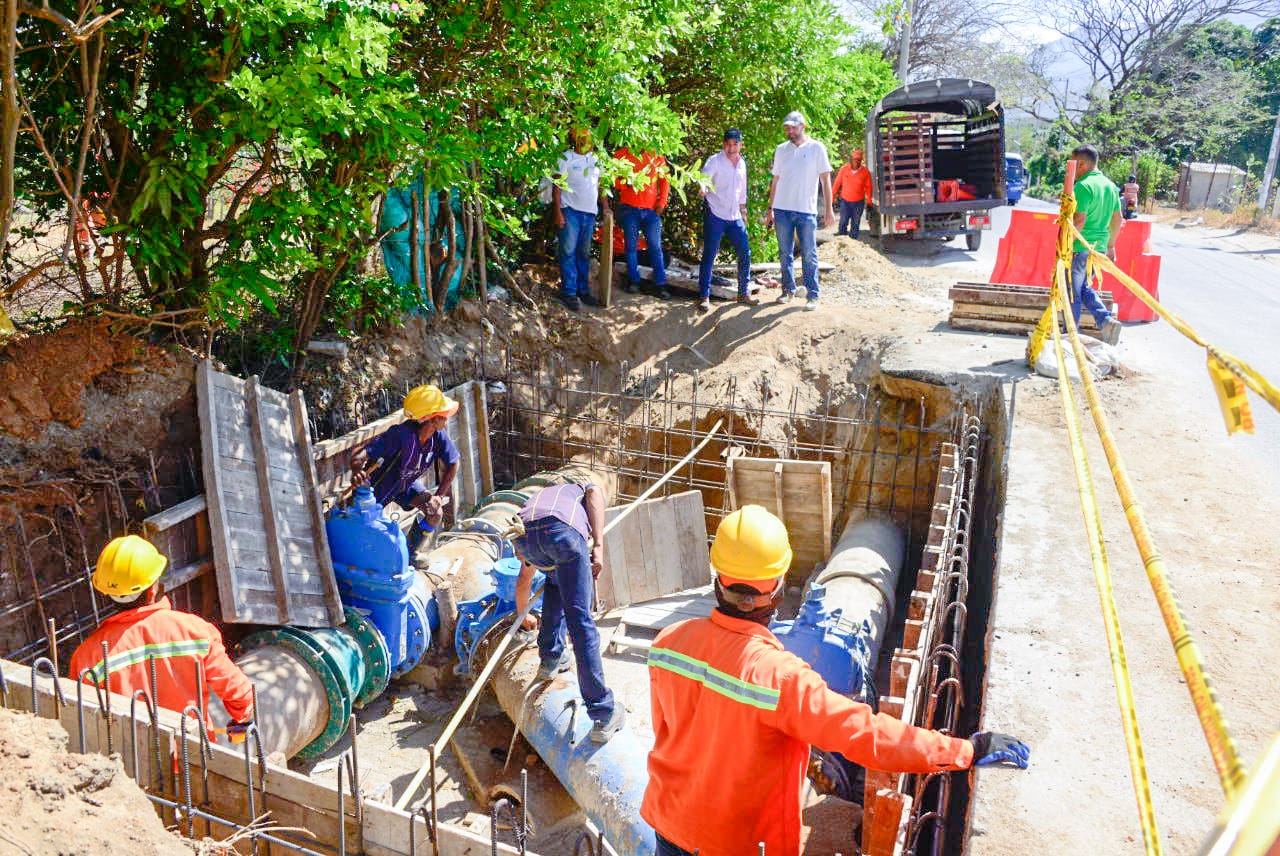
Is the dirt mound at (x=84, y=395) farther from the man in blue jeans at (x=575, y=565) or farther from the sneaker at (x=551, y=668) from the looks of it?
the sneaker at (x=551, y=668)

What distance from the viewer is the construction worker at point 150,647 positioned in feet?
11.5

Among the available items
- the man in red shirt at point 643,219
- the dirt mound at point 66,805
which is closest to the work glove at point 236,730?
the dirt mound at point 66,805

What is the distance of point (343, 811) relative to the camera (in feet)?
9.66

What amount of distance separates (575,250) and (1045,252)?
561 centimetres

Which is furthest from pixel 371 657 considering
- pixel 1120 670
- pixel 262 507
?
pixel 1120 670

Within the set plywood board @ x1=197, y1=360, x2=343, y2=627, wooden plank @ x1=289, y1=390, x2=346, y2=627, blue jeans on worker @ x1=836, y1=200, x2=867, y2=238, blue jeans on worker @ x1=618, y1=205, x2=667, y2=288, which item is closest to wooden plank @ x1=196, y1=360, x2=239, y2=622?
plywood board @ x1=197, y1=360, x2=343, y2=627

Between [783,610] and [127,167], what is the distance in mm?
5624

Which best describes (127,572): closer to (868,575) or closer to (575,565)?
(575,565)

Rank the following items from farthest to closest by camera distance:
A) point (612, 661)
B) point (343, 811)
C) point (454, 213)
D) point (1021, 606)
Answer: point (454, 213)
point (612, 661)
point (1021, 606)
point (343, 811)

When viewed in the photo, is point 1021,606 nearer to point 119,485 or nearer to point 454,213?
point 119,485

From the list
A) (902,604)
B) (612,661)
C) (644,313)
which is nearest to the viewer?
(612,661)

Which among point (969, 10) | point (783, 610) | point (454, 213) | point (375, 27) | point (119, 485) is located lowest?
point (783, 610)

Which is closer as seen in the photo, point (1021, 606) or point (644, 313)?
point (1021, 606)

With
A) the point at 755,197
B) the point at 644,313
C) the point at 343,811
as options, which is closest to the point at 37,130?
the point at 343,811
